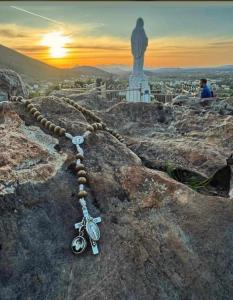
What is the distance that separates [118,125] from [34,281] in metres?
1.49

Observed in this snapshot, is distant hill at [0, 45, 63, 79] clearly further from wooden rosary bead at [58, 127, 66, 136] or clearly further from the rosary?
wooden rosary bead at [58, 127, 66, 136]

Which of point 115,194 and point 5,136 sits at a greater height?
point 5,136

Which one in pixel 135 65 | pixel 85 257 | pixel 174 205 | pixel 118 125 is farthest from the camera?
pixel 135 65

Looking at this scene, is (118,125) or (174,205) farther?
(118,125)

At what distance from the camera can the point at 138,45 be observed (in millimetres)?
12938

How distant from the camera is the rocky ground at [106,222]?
151 cm

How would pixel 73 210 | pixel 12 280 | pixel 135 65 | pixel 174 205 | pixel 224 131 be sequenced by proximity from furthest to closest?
pixel 135 65 < pixel 224 131 < pixel 174 205 < pixel 73 210 < pixel 12 280

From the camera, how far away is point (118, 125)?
2.79 m

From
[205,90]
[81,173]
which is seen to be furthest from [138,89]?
[81,173]

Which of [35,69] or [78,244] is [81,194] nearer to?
[78,244]

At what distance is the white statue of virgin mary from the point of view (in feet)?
41.6

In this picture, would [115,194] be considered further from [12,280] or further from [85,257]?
[12,280]

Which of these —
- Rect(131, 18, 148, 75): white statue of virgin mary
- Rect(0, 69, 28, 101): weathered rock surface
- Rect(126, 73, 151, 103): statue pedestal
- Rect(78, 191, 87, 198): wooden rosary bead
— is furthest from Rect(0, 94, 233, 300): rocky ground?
Rect(131, 18, 148, 75): white statue of virgin mary

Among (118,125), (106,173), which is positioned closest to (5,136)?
(106,173)
